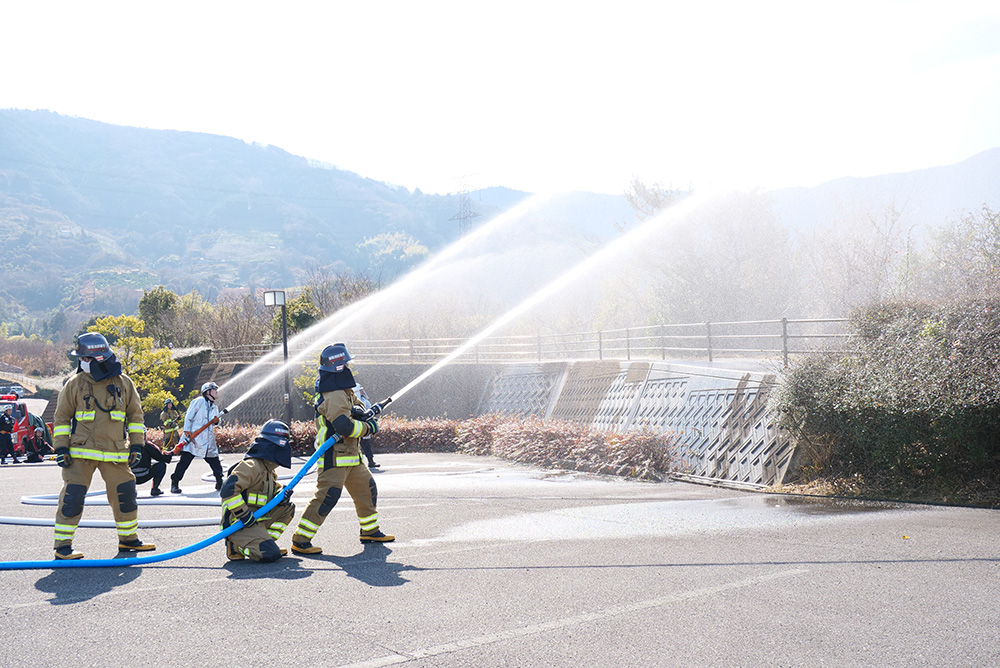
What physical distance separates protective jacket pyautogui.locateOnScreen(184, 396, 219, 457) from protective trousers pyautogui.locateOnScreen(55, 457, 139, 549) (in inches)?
216

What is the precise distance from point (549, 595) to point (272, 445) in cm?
291

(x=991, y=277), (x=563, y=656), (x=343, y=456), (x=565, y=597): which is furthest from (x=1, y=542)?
(x=991, y=277)

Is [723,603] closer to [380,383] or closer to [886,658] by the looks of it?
[886,658]

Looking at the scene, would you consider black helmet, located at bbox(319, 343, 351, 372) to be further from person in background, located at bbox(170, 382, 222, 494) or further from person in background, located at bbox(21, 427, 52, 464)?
person in background, located at bbox(21, 427, 52, 464)

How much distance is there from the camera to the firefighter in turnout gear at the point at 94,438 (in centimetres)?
681

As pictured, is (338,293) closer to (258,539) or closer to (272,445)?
(272,445)

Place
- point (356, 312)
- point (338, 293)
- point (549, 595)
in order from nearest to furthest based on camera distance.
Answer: point (549, 595) → point (356, 312) → point (338, 293)

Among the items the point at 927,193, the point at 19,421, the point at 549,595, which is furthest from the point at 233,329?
the point at 927,193

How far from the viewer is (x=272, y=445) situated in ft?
23.0

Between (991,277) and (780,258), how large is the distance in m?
28.1

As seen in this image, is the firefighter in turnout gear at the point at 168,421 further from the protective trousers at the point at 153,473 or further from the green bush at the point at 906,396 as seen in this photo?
the green bush at the point at 906,396

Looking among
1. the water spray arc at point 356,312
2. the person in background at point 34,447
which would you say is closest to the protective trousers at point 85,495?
the person in background at point 34,447

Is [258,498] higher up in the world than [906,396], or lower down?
lower down

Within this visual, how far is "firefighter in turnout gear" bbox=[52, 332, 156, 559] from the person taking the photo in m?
6.81
